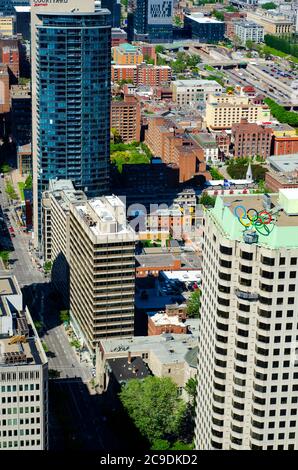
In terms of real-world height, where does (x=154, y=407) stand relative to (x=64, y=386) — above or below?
above

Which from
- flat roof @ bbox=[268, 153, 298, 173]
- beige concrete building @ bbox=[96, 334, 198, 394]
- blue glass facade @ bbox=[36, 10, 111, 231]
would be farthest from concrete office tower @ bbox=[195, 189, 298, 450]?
flat roof @ bbox=[268, 153, 298, 173]

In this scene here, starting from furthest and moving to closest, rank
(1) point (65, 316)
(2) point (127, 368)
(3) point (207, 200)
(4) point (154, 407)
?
(3) point (207, 200) < (1) point (65, 316) < (2) point (127, 368) < (4) point (154, 407)

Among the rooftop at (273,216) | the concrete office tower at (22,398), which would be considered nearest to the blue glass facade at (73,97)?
the concrete office tower at (22,398)

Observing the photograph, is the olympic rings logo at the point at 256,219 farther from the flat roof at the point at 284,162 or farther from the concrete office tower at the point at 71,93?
the flat roof at the point at 284,162

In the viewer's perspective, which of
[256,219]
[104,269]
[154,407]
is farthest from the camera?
[104,269]

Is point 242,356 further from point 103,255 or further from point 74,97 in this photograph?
point 74,97

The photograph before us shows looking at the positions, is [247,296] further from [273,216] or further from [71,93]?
[71,93]

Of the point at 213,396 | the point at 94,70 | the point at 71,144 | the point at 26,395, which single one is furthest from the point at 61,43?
the point at 213,396

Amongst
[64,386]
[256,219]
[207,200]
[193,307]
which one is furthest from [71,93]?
[256,219]
